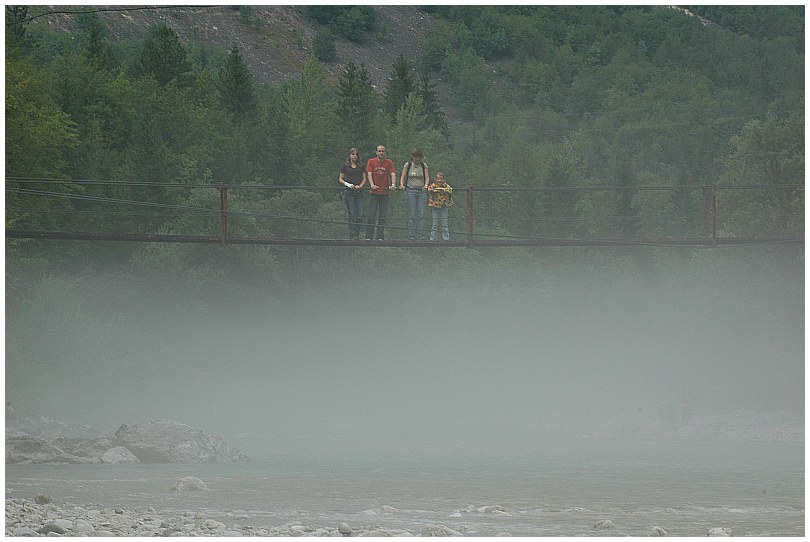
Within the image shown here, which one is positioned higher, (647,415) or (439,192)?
(439,192)

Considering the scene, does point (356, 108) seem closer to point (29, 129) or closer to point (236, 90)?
point (236, 90)

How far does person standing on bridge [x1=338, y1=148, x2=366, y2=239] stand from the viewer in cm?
1702

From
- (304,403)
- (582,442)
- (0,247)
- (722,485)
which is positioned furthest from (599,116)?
(0,247)

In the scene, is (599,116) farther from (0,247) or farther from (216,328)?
(0,247)

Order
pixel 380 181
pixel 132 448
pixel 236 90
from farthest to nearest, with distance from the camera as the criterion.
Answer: pixel 236 90 → pixel 132 448 → pixel 380 181

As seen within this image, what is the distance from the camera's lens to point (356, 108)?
5753 cm

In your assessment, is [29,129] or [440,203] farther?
[29,129]

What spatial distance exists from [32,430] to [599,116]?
5969 cm

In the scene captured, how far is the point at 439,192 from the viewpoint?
18.0 meters

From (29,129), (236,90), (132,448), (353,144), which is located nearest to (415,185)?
(132,448)

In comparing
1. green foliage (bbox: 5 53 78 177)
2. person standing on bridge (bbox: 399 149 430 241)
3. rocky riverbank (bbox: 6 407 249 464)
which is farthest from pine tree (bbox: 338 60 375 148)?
person standing on bridge (bbox: 399 149 430 241)

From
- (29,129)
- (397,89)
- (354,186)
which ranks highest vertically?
(397,89)

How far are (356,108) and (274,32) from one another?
104 meters

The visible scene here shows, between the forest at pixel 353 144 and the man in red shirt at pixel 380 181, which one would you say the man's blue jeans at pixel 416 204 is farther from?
the forest at pixel 353 144
